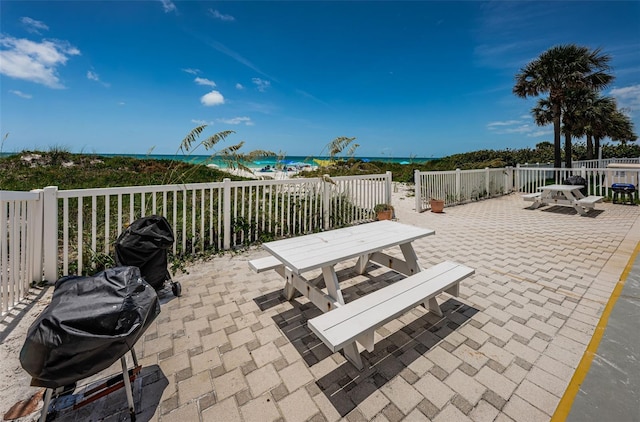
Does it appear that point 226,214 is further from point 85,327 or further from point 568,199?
point 568,199

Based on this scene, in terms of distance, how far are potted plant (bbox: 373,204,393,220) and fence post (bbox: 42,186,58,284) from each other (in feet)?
18.8

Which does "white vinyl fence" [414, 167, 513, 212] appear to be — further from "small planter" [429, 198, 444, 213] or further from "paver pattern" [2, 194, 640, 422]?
"paver pattern" [2, 194, 640, 422]

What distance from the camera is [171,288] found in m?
3.07

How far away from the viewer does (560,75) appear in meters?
11.4

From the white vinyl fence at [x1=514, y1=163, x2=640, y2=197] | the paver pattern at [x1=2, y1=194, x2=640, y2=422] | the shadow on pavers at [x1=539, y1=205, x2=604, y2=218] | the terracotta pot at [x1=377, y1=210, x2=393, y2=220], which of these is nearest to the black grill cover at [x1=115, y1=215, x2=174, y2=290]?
the paver pattern at [x1=2, y1=194, x2=640, y2=422]

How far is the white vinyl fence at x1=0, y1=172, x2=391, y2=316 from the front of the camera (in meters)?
2.71

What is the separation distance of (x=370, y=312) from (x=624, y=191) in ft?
38.4

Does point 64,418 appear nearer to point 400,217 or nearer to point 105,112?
point 400,217

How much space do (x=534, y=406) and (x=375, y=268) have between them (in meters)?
2.20

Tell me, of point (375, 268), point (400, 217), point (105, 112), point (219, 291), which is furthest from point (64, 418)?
point (105, 112)

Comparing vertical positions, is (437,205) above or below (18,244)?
above

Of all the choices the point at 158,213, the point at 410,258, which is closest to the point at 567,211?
the point at 410,258

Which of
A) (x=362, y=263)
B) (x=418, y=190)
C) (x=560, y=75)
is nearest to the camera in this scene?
(x=362, y=263)

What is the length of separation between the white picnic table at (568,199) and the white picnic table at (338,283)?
739cm
